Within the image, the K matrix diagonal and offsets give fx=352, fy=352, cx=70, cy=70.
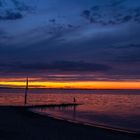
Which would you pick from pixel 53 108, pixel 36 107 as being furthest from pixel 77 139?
pixel 53 108

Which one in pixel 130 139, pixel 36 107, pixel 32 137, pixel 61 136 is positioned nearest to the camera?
pixel 32 137

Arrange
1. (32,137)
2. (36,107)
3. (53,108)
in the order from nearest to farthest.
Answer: (32,137) → (36,107) → (53,108)

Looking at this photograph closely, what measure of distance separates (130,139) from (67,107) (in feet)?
140

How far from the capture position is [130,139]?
21.6 m

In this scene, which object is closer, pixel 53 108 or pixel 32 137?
pixel 32 137

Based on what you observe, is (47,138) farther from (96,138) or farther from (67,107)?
(67,107)

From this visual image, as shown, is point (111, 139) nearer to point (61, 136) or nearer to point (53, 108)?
point (61, 136)

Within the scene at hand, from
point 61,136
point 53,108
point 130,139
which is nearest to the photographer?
point 61,136

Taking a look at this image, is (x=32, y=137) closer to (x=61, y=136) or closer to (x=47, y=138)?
(x=47, y=138)

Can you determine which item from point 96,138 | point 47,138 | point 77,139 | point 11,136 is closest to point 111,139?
point 96,138

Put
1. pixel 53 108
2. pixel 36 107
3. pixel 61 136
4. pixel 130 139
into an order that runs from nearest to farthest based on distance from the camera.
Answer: pixel 61 136 < pixel 130 139 < pixel 36 107 < pixel 53 108

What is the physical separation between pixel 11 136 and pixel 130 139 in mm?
7403

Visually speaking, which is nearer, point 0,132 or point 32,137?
point 32,137

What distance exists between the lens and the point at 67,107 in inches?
2517
